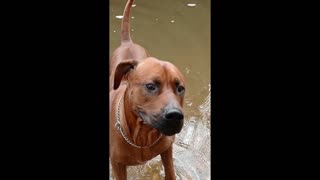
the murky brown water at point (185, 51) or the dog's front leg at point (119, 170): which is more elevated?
the murky brown water at point (185, 51)

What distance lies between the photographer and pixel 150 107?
201 centimetres

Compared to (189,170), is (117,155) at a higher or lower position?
higher

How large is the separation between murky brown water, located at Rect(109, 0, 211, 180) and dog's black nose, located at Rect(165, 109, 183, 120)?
0.99 m

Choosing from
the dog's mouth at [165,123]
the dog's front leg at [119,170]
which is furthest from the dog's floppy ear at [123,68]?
the dog's front leg at [119,170]

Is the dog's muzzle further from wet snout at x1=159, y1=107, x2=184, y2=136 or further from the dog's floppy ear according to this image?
the dog's floppy ear

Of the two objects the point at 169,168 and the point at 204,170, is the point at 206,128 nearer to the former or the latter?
the point at 204,170

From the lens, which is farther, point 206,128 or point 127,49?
point 206,128

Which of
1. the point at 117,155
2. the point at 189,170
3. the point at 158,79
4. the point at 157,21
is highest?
the point at 157,21

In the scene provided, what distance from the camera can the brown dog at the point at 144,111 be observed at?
1.97 m

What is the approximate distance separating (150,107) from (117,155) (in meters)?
0.48

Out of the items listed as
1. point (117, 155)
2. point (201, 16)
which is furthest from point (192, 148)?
point (201, 16)

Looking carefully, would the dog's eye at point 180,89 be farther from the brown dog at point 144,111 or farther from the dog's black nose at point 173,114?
the dog's black nose at point 173,114

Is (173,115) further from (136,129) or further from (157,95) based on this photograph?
(136,129)

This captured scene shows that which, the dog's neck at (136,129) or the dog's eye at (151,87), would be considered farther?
the dog's neck at (136,129)
